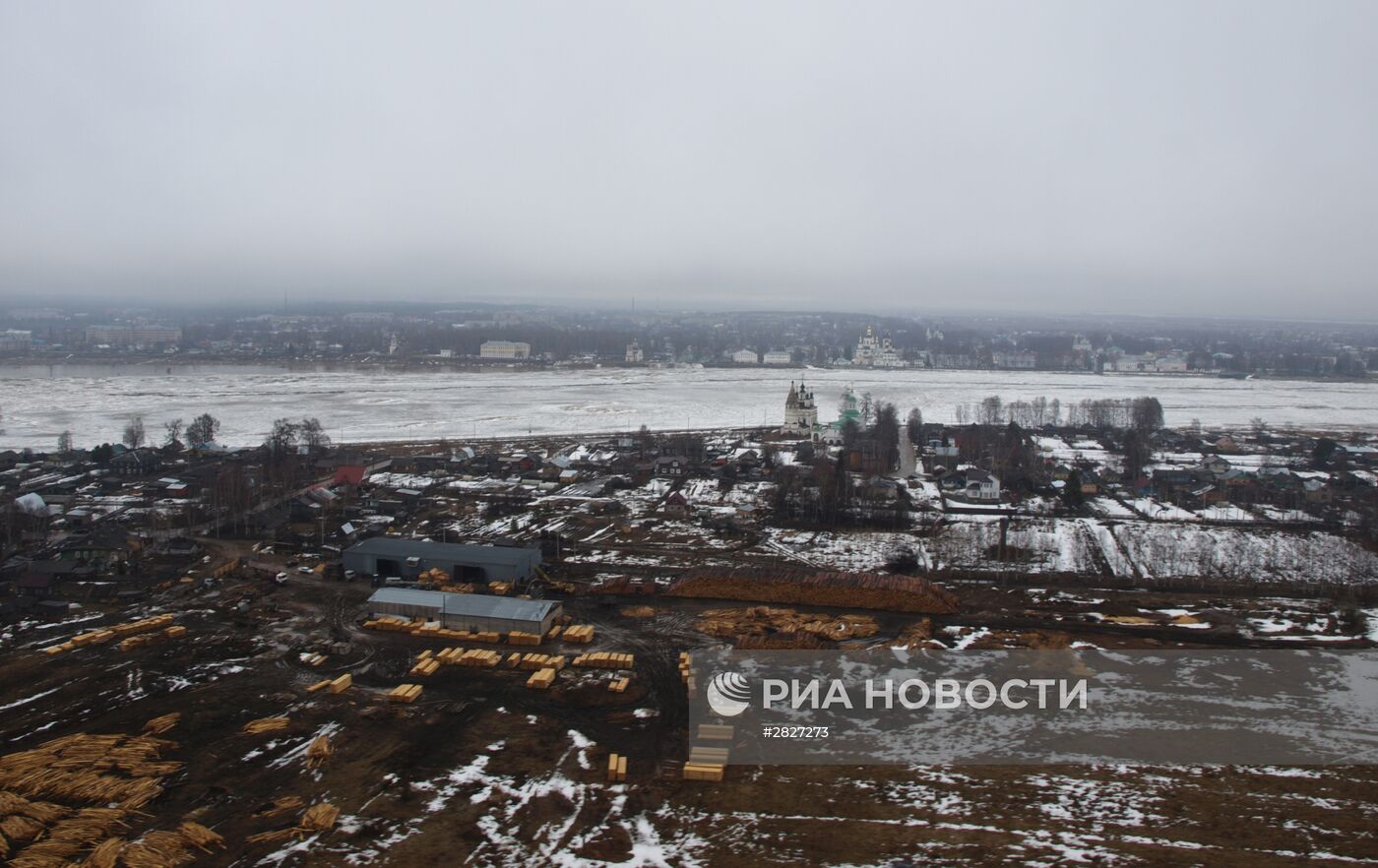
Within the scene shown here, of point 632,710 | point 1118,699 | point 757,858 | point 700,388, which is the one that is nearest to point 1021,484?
point 1118,699

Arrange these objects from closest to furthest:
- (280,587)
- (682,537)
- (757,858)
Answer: (757,858) < (280,587) < (682,537)

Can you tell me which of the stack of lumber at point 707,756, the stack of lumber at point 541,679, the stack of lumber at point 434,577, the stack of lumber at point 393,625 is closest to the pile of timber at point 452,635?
the stack of lumber at point 393,625

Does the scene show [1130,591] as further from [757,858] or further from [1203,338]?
[1203,338]

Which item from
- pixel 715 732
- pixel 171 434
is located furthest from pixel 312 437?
pixel 715 732

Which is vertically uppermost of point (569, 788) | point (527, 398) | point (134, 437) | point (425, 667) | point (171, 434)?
point (527, 398)

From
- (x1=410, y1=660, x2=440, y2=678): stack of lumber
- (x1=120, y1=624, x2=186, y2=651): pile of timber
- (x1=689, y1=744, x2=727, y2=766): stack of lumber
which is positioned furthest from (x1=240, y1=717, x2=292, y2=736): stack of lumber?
(x1=689, y1=744, x2=727, y2=766): stack of lumber

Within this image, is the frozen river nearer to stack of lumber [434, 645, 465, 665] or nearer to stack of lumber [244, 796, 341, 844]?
stack of lumber [434, 645, 465, 665]

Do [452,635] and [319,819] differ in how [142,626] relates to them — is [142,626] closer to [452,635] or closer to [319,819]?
[452,635]
